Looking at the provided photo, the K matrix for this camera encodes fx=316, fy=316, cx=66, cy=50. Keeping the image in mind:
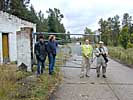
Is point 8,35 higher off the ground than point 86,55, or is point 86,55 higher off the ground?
point 8,35

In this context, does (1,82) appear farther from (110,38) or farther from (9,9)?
(110,38)

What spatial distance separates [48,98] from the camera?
936cm

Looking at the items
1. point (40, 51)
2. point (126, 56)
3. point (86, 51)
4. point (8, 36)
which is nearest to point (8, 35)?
point (8, 36)

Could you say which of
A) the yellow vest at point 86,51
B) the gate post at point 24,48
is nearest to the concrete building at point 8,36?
the gate post at point 24,48

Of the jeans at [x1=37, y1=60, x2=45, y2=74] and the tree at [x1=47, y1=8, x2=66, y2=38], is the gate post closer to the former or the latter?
the jeans at [x1=37, y1=60, x2=45, y2=74]

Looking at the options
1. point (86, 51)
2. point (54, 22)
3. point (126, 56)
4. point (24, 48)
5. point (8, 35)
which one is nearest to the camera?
point (24, 48)

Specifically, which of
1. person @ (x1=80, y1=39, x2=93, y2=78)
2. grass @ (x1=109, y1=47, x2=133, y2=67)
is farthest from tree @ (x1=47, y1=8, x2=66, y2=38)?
person @ (x1=80, y1=39, x2=93, y2=78)

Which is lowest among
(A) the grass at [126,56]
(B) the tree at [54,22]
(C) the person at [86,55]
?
(A) the grass at [126,56]

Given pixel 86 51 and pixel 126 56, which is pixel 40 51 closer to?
pixel 86 51

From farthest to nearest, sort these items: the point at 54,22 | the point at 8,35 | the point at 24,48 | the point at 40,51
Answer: the point at 54,22 < the point at 8,35 < the point at 24,48 < the point at 40,51

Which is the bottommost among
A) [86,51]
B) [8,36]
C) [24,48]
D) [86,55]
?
[86,55]

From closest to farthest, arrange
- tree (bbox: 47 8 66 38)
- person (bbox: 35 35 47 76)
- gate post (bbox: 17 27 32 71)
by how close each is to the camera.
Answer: person (bbox: 35 35 47 76)
gate post (bbox: 17 27 32 71)
tree (bbox: 47 8 66 38)

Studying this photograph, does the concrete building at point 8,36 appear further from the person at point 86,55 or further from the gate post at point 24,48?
the person at point 86,55

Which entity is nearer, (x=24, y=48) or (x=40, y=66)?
(x=40, y=66)
